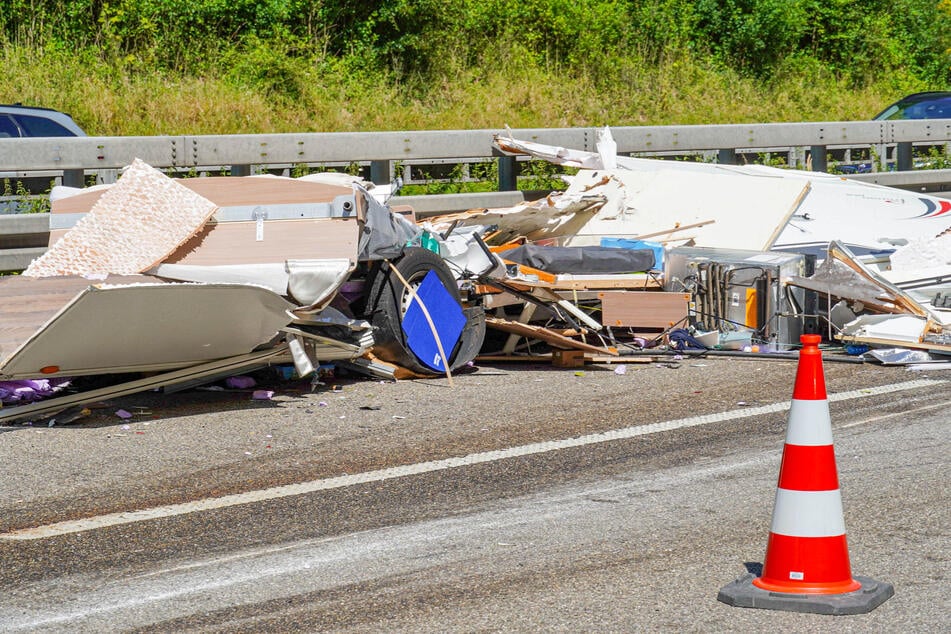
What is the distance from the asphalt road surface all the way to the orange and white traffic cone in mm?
85

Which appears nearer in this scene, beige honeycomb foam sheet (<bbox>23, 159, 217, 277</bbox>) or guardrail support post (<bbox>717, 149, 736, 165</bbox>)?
beige honeycomb foam sheet (<bbox>23, 159, 217, 277</bbox>)

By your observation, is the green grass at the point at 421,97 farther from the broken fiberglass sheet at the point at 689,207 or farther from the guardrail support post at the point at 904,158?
the broken fiberglass sheet at the point at 689,207

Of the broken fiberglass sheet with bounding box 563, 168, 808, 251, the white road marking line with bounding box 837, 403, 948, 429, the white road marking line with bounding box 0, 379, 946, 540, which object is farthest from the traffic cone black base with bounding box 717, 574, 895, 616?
the broken fiberglass sheet with bounding box 563, 168, 808, 251

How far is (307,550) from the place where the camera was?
5.06 m

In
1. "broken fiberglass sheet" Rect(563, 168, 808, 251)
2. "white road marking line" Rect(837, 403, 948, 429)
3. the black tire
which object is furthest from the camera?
"broken fiberglass sheet" Rect(563, 168, 808, 251)

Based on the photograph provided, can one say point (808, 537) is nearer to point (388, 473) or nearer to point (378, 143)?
point (388, 473)

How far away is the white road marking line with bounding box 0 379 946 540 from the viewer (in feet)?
17.8

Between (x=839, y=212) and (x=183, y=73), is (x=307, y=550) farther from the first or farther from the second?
(x=183, y=73)

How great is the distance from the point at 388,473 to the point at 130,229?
2.75 metres

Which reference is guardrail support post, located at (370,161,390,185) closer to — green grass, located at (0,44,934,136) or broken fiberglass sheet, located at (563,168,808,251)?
broken fiberglass sheet, located at (563,168,808,251)

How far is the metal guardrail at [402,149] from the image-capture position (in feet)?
32.0

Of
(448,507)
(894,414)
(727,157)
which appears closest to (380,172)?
(727,157)

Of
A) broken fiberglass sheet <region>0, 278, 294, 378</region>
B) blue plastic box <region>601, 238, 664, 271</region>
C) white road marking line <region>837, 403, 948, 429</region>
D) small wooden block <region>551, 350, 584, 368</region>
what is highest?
blue plastic box <region>601, 238, 664, 271</region>

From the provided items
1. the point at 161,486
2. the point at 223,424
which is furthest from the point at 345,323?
the point at 161,486
